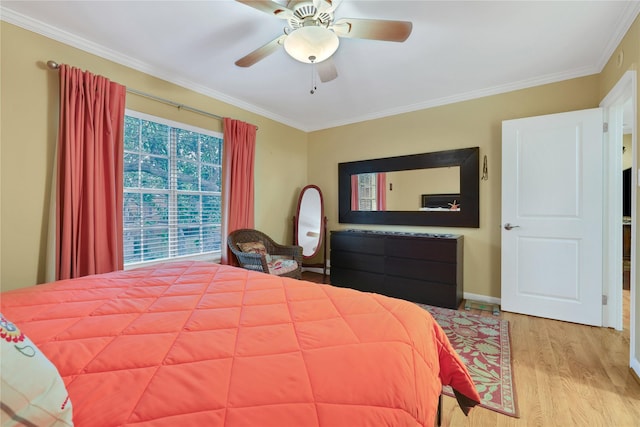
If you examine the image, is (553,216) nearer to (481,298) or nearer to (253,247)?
(481,298)

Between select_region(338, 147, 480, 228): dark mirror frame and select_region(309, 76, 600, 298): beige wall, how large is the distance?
8 centimetres

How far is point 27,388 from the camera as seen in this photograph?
504 millimetres

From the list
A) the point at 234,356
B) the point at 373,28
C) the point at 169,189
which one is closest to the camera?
the point at 234,356

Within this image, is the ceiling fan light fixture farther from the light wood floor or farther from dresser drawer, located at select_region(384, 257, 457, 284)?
dresser drawer, located at select_region(384, 257, 457, 284)

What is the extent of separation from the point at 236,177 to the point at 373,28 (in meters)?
2.16

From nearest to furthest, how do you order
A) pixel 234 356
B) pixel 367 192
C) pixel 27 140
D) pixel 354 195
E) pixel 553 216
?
pixel 234 356 < pixel 27 140 < pixel 553 216 < pixel 367 192 < pixel 354 195

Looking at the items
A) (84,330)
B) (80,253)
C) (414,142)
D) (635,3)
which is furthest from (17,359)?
(414,142)

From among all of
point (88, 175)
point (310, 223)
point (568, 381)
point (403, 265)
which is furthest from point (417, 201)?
point (88, 175)

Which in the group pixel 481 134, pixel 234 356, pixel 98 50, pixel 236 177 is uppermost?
pixel 98 50

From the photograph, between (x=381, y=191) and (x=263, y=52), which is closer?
(x=263, y=52)

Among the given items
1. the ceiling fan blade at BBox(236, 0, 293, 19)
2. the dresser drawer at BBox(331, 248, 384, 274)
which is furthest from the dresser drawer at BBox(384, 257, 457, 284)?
the ceiling fan blade at BBox(236, 0, 293, 19)

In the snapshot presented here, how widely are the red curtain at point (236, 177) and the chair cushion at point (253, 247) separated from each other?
0.18 meters

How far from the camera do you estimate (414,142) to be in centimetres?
354

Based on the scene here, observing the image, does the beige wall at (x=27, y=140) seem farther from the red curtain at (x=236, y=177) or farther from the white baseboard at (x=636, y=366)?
the white baseboard at (x=636, y=366)
